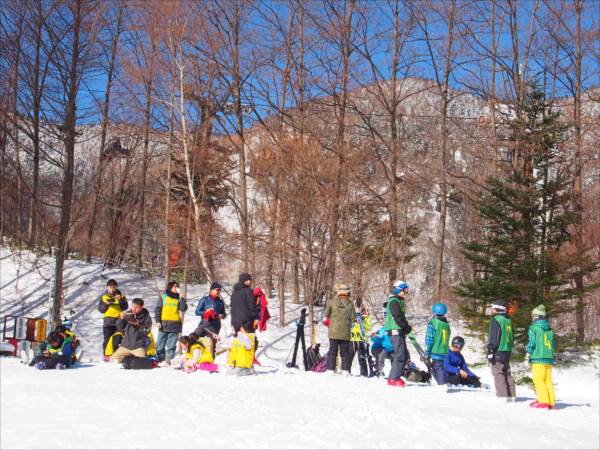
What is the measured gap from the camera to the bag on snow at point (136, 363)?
36.7 feet

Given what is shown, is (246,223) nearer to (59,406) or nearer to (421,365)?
(421,365)

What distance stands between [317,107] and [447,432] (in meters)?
17.9

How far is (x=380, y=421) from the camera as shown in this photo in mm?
7094

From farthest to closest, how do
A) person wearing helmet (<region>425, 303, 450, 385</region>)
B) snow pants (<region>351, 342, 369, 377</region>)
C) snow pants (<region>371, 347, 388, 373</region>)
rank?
snow pants (<region>371, 347, 388, 373</region>)
snow pants (<region>351, 342, 369, 377</region>)
person wearing helmet (<region>425, 303, 450, 385</region>)

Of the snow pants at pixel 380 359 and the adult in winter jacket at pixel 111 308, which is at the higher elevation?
the adult in winter jacket at pixel 111 308

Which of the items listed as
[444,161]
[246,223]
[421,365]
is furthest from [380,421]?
[444,161]

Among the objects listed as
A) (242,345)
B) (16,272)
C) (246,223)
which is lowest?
(242,345)

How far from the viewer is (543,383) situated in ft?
30.2

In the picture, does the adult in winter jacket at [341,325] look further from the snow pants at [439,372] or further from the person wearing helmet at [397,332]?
the snow pants at [439,372]

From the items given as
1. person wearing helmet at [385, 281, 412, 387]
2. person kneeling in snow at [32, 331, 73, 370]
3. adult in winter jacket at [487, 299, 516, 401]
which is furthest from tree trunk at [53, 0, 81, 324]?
adult in winter jacket at [487, 299, 516, 401]

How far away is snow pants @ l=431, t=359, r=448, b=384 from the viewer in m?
11.7

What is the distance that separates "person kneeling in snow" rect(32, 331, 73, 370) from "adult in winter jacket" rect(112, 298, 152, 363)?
99cm

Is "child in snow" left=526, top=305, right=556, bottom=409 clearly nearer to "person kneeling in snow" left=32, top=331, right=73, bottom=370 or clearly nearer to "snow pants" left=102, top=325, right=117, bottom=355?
"person kneeling in snow" left=32, top=331, right=73, bottom=370

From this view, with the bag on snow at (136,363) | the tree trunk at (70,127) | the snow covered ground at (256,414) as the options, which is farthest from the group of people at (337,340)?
the tree trunk at (70,127)
